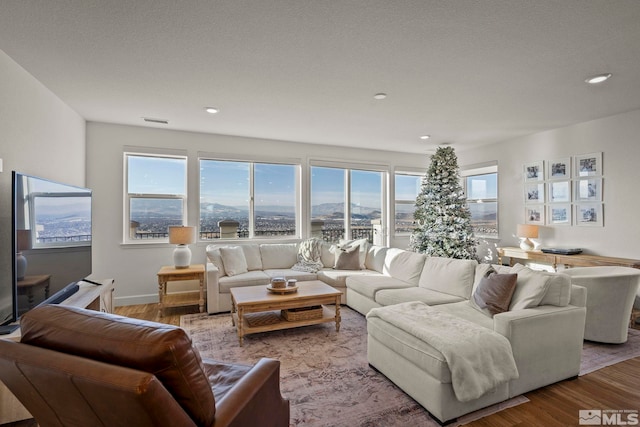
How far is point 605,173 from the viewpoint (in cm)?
421

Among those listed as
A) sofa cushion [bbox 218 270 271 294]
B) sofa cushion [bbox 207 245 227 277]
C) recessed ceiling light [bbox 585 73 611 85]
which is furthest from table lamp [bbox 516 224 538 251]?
sofa cushion [bbox 207 245 227 277]

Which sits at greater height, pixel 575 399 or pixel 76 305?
pixel 76 305

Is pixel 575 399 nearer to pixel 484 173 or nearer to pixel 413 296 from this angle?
pixel 413 296

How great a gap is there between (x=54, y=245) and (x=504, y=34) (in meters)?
3.83

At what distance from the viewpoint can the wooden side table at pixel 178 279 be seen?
3900 millimetres

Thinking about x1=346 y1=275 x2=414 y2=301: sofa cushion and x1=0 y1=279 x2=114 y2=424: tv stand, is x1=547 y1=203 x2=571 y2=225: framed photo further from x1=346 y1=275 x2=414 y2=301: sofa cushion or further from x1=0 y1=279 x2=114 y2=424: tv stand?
x1=0 y1=279 x2=114 y2=424: tv stand

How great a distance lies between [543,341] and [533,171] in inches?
150

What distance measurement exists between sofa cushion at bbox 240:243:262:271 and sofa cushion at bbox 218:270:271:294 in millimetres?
409

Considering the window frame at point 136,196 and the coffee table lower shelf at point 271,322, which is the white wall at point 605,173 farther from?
the window frame at point 136,196

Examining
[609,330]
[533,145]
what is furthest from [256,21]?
[533,145]

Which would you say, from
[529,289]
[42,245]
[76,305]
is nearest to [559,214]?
[529,289]

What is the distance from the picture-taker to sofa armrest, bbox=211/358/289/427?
45.5 inches

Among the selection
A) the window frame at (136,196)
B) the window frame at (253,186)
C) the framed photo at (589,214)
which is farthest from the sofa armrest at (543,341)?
the window frame at (136,196)

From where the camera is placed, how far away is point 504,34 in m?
2.23
